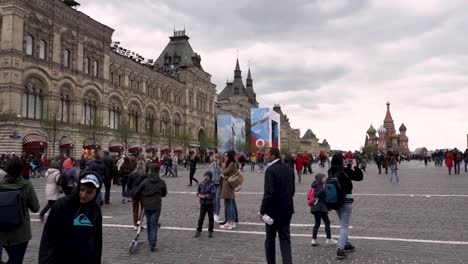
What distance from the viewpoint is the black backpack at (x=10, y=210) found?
15.6 ft

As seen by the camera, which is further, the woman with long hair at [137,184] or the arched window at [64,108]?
the arched window at [64,108]

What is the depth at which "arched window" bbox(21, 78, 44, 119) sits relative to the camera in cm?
3488

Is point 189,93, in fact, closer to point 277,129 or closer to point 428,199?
point 277,129

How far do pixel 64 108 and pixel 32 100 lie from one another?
410 centimetres

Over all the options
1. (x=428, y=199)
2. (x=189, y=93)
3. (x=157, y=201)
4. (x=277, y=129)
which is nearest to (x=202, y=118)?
(x=189, y=93)

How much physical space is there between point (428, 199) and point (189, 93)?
183 feet

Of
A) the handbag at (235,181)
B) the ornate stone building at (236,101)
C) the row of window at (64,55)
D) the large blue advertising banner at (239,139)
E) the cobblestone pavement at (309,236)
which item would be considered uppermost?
the ornate stone building at (236,101)

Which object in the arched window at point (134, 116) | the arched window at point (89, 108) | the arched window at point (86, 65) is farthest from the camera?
the arched window at point (134, 116)

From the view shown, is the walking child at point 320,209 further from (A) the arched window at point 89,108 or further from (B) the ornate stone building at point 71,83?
(A) the arched window at point 89,108

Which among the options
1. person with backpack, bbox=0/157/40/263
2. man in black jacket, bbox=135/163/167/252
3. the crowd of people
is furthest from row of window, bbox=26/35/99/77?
person with backpack, bbox=0/157/40/263

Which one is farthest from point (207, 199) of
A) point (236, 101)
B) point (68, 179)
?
point (236, 101)

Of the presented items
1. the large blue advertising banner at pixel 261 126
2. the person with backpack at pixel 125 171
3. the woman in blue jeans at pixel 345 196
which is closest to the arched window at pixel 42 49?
the person with backpack at pixel 125 171

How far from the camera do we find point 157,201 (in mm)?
7906

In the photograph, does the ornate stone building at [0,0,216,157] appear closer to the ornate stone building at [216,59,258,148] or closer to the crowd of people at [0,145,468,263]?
the crowd of people at [0,145,468,263]
